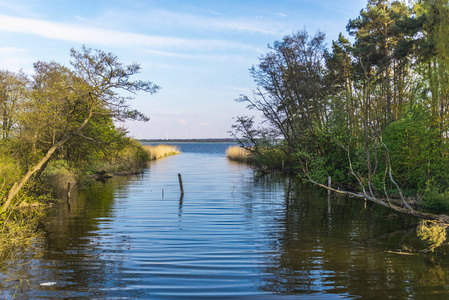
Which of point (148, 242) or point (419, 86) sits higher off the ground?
point (419, 86)

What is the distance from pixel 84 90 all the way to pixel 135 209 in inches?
259

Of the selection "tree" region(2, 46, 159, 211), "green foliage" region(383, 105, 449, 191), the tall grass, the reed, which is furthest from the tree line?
the tall grass

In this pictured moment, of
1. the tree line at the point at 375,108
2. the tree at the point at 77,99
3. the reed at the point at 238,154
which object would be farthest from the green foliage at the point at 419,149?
the reed at the point at 238,154

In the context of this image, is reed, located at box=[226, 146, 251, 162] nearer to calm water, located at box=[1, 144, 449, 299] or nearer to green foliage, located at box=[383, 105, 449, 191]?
green foliage, located at box=[383, 105, 449, 191]

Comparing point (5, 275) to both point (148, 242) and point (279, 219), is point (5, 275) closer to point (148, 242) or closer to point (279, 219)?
point (148, 242)

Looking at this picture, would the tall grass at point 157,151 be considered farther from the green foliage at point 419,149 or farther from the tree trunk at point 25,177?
the tree trunk at point 25,177

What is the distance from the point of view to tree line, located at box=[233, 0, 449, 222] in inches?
794

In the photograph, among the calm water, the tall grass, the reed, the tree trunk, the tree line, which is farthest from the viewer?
the tall grass

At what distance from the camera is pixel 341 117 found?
2697 cm

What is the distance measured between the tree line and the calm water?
1.98 metres

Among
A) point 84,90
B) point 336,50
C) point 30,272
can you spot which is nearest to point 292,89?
point 336,50

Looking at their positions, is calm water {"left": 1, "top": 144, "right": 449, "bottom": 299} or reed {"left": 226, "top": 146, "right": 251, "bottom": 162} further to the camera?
reed {"left": 226, "top": 146, "right": 251, "bottom": 162}

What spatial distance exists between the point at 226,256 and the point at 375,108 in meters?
20.5

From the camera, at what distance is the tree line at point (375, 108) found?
66.1ft
